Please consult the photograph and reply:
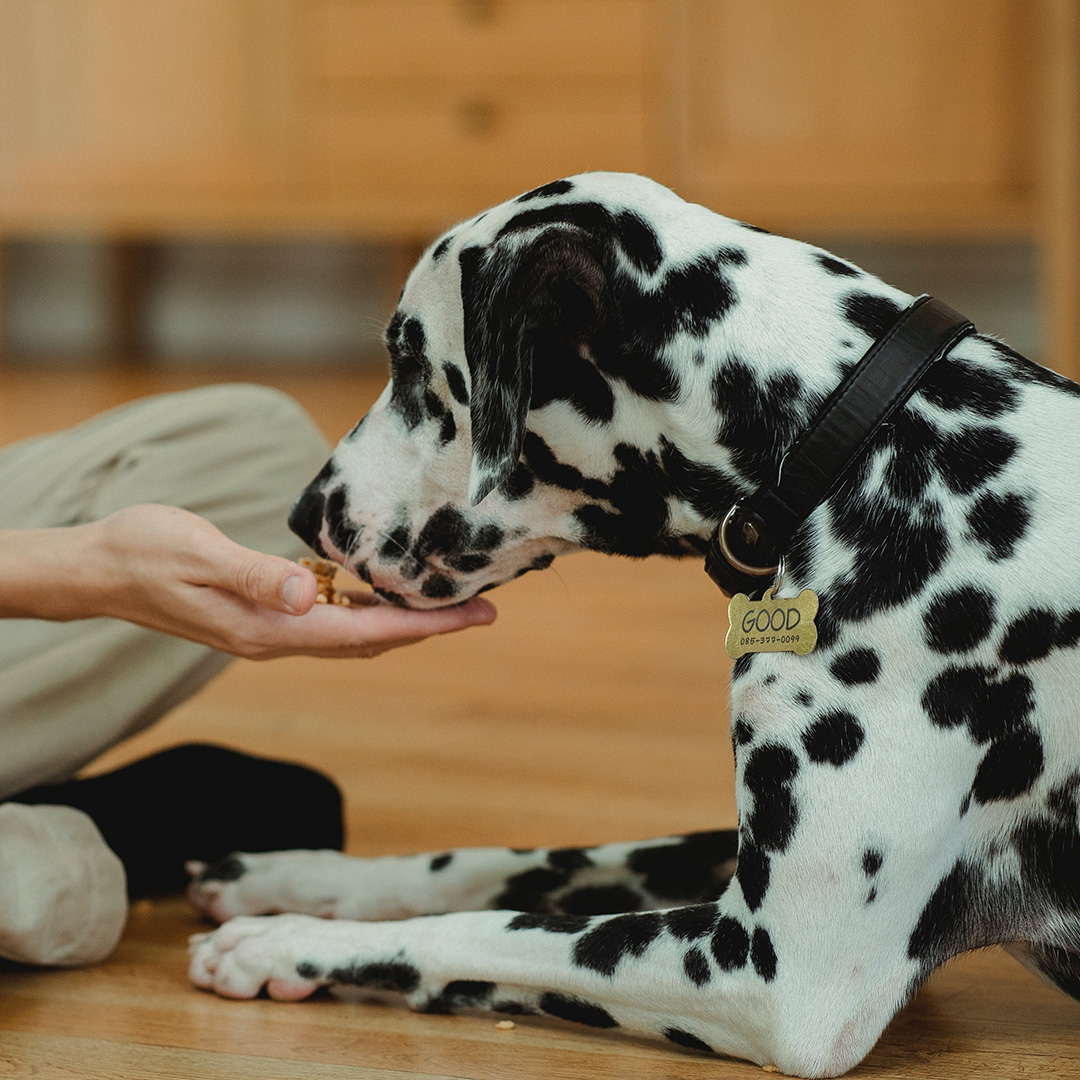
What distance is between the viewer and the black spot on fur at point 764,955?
124cm

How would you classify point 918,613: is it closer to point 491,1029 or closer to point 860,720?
point 860,720

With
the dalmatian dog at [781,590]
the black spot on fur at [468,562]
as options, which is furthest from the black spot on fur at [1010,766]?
the black spot on fur at [468,562]

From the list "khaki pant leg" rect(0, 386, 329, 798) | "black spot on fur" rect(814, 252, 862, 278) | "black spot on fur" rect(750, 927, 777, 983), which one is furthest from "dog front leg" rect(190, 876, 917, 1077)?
"black spot on fur" rect(814, 252, 862, 278)

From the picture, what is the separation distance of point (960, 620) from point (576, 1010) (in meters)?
0.50

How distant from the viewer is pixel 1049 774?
1.25 meters

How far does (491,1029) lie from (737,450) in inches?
23.6

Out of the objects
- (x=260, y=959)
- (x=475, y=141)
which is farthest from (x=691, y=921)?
(x=475, y=141)

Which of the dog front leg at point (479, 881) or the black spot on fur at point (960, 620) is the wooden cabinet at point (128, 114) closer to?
the dog front leg at point (479, 881)

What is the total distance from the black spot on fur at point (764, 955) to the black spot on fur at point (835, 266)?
597mm

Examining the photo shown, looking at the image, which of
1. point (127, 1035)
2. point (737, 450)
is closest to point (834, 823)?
point (737, 450)

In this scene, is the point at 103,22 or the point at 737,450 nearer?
the point at 737,450

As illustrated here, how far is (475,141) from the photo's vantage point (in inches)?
227

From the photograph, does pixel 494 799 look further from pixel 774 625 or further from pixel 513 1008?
pixel 774 625

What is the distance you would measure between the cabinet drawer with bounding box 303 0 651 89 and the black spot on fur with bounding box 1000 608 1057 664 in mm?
4708
